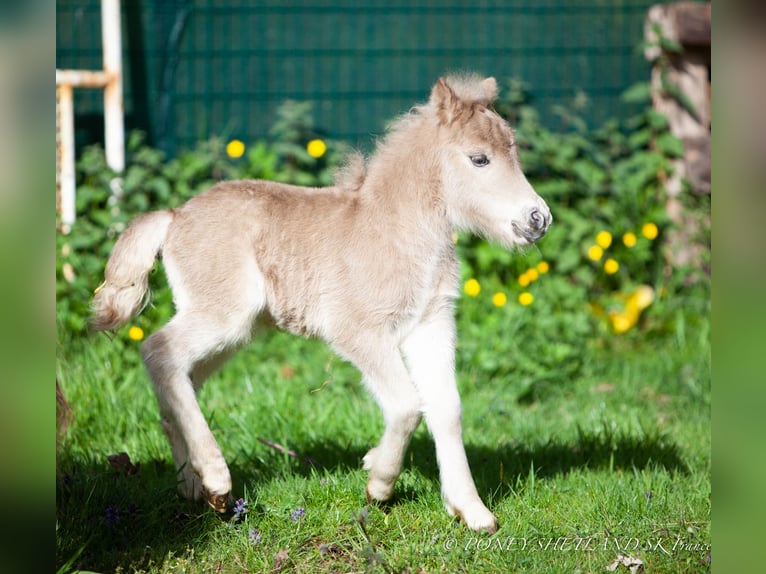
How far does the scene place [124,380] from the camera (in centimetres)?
579

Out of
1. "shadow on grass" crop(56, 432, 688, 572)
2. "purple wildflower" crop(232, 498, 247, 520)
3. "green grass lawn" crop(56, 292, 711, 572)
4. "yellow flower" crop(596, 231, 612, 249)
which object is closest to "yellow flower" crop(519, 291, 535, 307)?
"green grass lawn" crop(56, 292, 711, 572)

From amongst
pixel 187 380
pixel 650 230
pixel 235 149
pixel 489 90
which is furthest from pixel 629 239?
pixel 187 380

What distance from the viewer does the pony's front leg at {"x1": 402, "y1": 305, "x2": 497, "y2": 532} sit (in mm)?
→ 3707

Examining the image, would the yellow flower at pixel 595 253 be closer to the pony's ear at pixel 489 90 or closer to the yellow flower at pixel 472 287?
the yellow flower at pixel 472 287

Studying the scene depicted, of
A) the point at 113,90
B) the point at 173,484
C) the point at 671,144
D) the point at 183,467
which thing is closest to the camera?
the point at 183,467

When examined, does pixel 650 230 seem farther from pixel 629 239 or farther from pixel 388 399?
→ pixel 388 399

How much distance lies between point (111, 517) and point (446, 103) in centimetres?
210

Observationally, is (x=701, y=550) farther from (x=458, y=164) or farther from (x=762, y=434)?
(x=458, y=164)

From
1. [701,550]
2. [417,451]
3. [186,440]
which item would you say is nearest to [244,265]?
[186,440]

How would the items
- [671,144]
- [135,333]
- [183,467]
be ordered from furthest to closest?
[671,144] < [135,333] < [183,467]

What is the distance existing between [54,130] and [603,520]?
8.72 feet

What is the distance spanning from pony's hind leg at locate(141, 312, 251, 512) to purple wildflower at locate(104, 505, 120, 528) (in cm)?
33

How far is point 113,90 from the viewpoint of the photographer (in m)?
6.79

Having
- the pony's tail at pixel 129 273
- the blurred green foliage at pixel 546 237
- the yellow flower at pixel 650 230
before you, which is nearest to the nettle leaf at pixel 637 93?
the blurred green foliage at pixel 546 237
